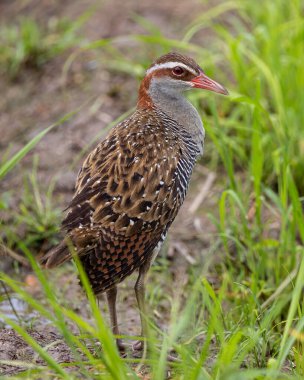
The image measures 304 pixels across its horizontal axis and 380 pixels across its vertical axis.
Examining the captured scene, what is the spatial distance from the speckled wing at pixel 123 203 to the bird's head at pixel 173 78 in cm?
41

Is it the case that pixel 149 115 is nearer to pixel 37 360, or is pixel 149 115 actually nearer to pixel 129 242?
pixel 129 242

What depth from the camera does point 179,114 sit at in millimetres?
4945

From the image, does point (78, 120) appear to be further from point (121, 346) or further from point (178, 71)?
point (121, 346)

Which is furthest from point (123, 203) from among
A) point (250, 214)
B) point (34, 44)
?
point (34, 44)

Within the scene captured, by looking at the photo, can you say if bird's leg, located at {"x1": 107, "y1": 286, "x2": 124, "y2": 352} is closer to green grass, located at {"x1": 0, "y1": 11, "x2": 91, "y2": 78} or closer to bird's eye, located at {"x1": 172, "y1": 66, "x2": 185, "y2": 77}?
bird's eye, located at {"x1": 172, "y1": 66, "x2": 185, "y2": 77}

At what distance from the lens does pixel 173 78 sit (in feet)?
16.3

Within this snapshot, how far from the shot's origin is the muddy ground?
18.0ft

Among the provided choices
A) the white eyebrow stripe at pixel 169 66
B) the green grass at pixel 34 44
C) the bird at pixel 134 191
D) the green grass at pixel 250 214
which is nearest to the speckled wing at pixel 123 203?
the bird at pixel 134 191

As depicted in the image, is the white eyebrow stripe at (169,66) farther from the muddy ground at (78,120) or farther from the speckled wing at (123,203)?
the muddy ground at (78,120)

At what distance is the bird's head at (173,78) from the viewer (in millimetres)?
4953

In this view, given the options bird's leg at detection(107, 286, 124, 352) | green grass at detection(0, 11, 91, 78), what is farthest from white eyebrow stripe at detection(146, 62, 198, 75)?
green grass at detection(0, 11, 91, 78)

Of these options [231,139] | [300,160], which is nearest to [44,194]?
[231,139]

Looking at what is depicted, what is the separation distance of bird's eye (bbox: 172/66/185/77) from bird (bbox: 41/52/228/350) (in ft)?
0.04

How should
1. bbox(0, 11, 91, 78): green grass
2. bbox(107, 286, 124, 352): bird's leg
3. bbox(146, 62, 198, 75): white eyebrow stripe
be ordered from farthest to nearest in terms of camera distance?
bbox(0, 11, 91, 78): green grass < bbox(146, 62, 198, 75): white eyebrow stripe < bbox(107, 286, 124, 352): bird's leg
